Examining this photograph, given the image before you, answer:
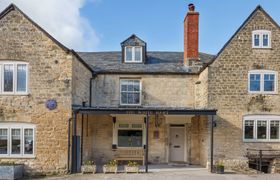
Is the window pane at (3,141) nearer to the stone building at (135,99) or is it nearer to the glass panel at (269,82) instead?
the stone building at (135,99)

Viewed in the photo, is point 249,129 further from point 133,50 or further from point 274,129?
point 133,50

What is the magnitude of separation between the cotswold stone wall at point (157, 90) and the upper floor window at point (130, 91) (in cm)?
29

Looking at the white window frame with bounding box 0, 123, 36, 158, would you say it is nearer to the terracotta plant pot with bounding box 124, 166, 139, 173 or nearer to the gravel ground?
the gravel ground

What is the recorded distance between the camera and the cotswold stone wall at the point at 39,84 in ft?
54.4

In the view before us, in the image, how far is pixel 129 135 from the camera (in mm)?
21281

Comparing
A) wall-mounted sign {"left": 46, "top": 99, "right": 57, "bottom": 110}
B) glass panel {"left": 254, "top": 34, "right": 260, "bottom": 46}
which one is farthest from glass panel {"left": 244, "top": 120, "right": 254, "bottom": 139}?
wall-mounted sign {"left": 46, "top": 99, "right": 57, "bottom": 110}

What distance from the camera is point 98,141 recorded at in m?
21.2

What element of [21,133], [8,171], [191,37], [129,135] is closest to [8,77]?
[21,133]

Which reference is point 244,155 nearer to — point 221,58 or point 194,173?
point 194,173

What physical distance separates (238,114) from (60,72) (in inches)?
397

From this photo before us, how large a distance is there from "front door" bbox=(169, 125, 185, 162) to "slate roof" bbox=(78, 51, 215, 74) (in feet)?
12.5

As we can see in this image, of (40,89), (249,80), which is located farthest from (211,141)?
(40,89)

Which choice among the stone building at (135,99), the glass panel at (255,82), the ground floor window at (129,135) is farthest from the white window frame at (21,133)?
the glass panel at (255,82)

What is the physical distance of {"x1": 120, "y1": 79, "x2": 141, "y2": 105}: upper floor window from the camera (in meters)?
21.6
